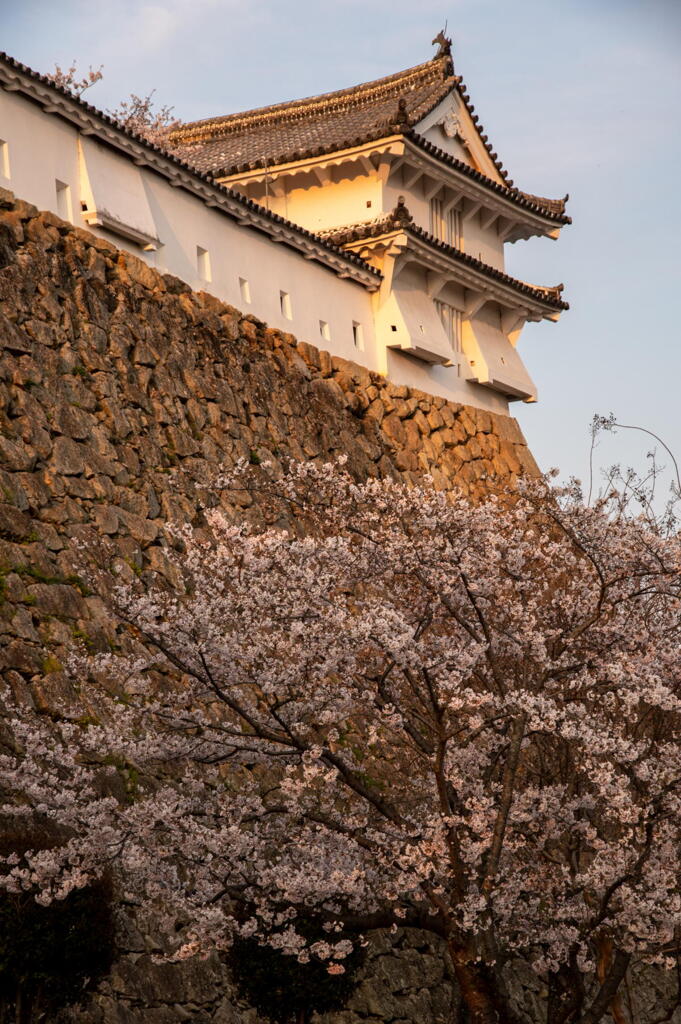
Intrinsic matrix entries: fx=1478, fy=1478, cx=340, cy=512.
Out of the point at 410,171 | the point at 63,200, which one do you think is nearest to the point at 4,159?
the point at 63,200

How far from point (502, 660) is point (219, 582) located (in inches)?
103

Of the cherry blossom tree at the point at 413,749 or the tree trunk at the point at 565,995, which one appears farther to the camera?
the tree trunk at the point at 565,995

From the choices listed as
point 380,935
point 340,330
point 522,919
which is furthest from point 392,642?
point 340,330

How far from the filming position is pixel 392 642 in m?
11.2

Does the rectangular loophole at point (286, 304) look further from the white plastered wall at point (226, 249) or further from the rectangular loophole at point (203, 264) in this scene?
the rectangular loophole at point (203, 264)

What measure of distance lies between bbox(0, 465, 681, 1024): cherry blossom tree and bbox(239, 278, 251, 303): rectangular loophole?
402 inches

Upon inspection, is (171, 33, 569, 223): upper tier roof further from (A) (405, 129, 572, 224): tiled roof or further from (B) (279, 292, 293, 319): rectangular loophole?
(B) (279, 292, 293, 319): rectangular loophole

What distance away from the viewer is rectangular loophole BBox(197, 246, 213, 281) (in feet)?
73.8

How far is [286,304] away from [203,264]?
2340 mm

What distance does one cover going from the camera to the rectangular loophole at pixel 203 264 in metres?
22.5

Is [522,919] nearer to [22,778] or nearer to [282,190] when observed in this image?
[22,778]

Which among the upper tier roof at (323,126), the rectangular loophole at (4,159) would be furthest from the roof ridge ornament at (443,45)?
the rectangular loophole at (4,159)

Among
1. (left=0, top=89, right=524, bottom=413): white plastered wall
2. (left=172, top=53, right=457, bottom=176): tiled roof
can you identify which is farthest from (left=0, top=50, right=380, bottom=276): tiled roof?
(left=172, top=53, right=457, bottom=176): tiled roof

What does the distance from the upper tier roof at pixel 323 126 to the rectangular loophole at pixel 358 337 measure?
3505 millimetres
